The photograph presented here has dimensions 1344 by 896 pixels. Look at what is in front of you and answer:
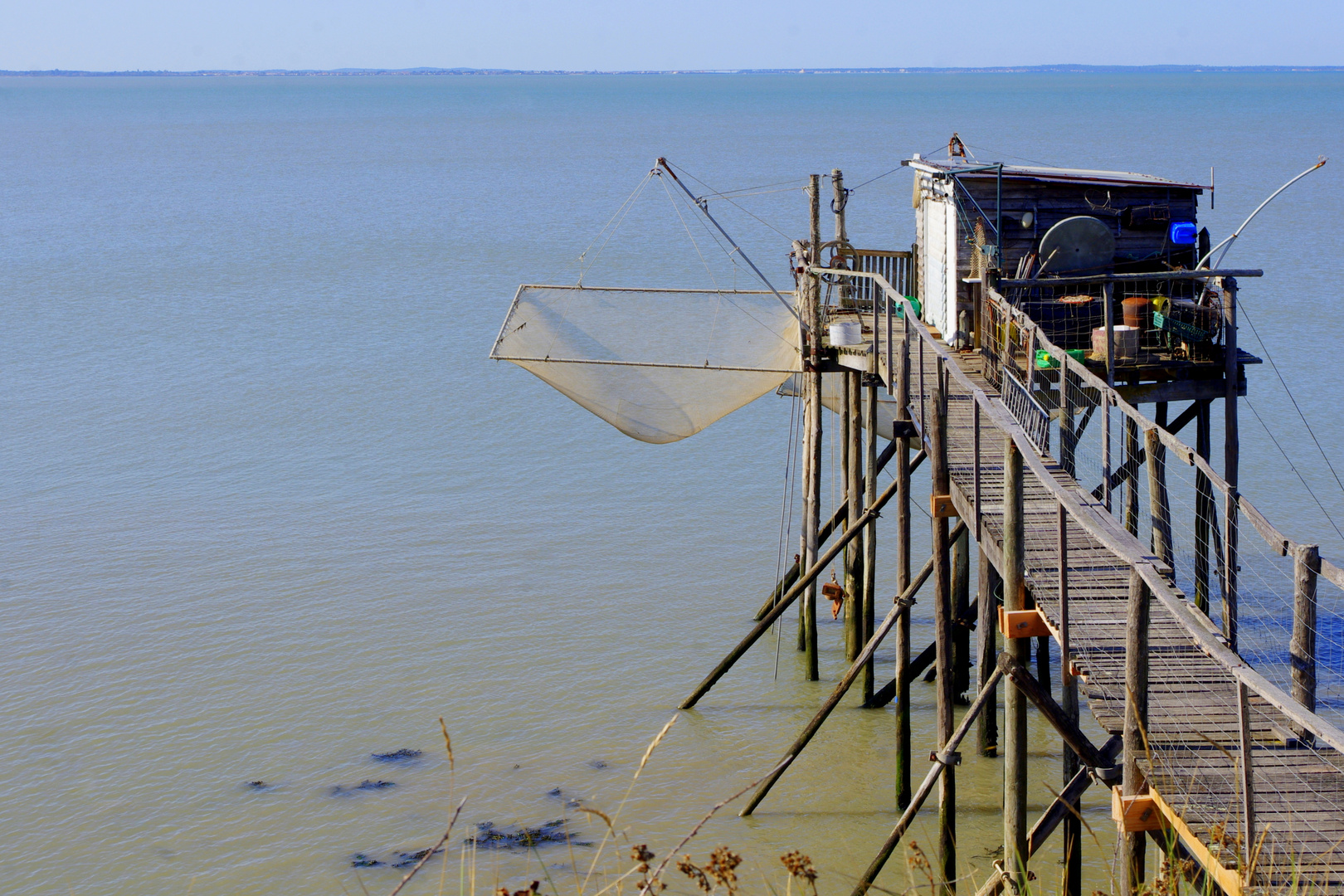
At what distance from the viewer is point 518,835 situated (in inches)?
411

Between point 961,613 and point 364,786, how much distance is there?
17.0 feet

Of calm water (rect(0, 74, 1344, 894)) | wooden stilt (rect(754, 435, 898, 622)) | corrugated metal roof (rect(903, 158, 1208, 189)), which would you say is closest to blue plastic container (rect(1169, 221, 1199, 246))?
corrugated metal roof (rect(903, 158, 1208, 189))

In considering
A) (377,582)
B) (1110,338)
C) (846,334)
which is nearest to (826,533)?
(846,334)

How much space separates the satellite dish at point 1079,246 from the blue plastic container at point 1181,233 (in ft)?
1.94

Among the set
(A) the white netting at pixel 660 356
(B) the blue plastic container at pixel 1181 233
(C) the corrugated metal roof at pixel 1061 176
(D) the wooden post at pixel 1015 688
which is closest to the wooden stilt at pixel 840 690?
(D) the wooden post at pixel 1015 688

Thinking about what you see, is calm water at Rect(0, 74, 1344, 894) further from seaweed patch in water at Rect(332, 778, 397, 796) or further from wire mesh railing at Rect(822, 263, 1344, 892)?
wire mesh railing at Rect(822, 263, 1344, 892)

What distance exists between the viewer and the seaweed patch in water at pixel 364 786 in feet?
36.8

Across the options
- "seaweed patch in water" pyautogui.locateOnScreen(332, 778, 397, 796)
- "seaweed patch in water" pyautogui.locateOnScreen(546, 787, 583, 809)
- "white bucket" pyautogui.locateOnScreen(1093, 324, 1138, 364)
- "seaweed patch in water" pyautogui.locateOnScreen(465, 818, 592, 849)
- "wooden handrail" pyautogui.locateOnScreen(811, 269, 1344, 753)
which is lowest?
"seaweed patch in water" pyautogui.locateOnScreen(465, 818, 592, 849)

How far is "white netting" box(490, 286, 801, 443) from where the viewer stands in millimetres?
13469

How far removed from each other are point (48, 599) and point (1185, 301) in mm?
12230

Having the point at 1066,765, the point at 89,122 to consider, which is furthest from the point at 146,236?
the point at 89,122

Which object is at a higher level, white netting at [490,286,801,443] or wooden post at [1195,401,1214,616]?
white netting at [490,286,801,443]

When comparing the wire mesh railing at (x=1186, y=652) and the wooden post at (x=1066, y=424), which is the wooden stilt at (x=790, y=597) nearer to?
the wire mesh railing at (x=1186, y=652)

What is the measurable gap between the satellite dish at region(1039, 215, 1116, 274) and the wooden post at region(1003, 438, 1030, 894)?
5397 mm
